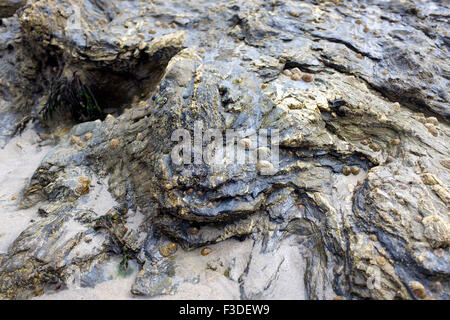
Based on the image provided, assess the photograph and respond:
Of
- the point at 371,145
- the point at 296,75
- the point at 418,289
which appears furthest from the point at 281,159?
the point at 418,289

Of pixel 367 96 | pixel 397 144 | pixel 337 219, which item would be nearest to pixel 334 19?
pixel 367 96

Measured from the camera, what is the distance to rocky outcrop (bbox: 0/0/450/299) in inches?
162

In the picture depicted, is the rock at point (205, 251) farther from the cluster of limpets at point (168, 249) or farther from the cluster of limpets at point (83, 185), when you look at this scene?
the cluster of limpets at point (83, 185)

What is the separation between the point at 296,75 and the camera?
5.67 m

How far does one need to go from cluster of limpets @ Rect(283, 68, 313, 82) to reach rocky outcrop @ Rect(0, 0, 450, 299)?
3 centimetres

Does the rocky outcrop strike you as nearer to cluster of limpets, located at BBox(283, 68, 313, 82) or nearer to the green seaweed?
cluster of limpets, located at BBox(283, 68, 313, 82)

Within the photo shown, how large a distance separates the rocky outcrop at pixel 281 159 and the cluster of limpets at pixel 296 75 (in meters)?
0.03

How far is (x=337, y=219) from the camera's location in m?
4.41

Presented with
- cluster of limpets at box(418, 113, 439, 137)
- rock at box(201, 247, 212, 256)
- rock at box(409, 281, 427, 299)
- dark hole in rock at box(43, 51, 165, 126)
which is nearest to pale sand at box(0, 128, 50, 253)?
dark hole in rock at box(43, 51, 165, 126)

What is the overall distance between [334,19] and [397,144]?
4.15 m

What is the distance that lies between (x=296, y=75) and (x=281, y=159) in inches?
78.9

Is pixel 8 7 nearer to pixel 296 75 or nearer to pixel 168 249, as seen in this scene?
pixel 296 75

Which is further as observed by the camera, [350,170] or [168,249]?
[350,170]

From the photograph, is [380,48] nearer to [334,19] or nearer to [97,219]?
[334,19]
